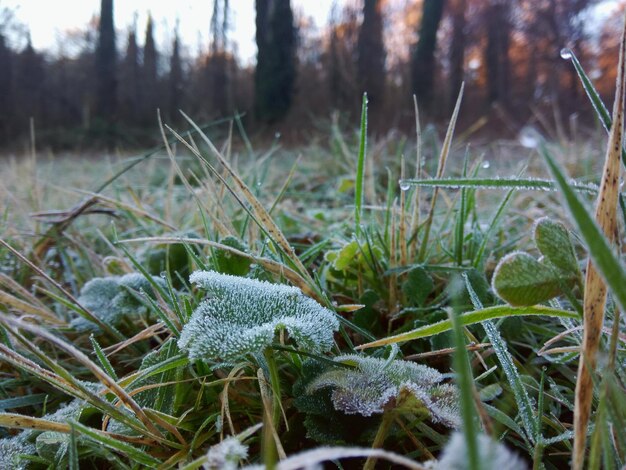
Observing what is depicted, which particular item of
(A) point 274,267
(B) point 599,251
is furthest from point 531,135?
(A) point 274,267

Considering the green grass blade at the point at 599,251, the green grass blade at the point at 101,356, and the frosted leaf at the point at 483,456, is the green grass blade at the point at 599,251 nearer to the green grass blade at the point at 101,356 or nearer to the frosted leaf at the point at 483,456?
the frosted leaf at the point at 483,456

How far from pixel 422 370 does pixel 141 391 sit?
289mm

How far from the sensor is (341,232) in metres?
0.96

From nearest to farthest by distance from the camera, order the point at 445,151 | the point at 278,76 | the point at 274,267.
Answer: the point at 274,267, the point at 445,151, the point at 278,76

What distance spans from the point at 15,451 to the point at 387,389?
35cm

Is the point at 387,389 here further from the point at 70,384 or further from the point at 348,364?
the point at 70,384

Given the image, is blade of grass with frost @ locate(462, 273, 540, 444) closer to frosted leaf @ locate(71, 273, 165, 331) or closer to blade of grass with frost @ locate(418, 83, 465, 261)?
blade of grass with frost @ locate(418, 83, 465, 261)

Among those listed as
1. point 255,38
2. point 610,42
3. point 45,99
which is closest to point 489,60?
point 610,42

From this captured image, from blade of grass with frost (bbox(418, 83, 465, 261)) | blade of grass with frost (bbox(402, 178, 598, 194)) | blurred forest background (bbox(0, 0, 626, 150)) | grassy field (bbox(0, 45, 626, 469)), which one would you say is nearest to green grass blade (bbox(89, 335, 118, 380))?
grassy field (bbox(0, 45, 626, 469))

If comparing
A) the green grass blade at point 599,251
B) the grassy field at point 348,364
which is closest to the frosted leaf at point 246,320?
the grassy field at point 348,364

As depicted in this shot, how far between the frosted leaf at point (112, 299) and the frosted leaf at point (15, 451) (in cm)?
21

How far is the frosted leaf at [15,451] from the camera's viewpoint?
0.44 meters

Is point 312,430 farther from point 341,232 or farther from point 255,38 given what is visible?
point 255,38

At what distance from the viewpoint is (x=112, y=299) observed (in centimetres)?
68
